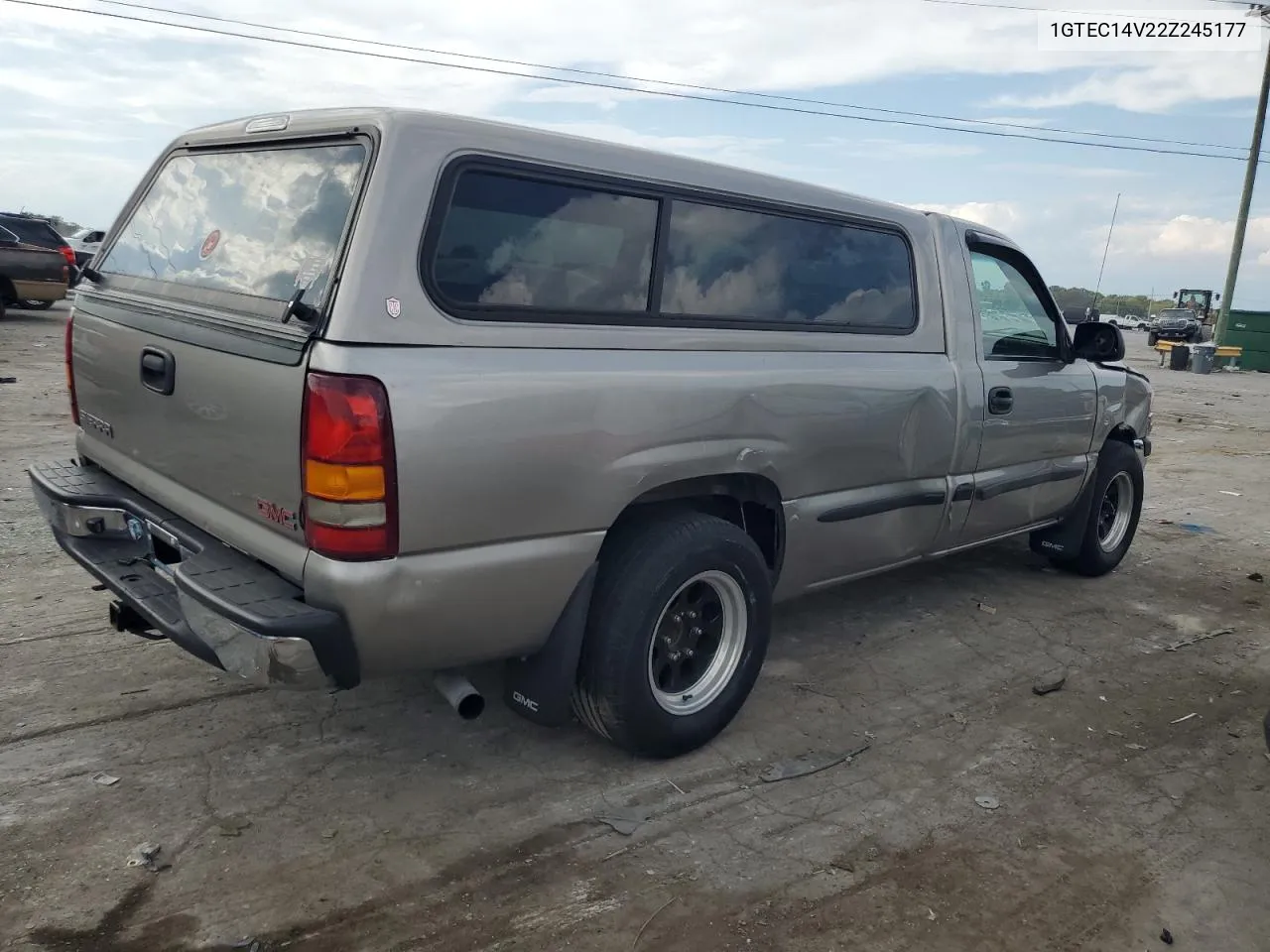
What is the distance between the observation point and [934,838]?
10.1 feet

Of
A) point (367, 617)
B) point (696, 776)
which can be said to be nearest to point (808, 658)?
point (696, 776)

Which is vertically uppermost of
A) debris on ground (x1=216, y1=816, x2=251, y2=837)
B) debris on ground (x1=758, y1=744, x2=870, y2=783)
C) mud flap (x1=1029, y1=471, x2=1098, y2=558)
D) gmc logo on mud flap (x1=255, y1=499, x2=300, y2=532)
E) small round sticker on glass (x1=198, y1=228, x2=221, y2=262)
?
small round sticker on glass (x1=198, y1=228, x2=221, y2=262)

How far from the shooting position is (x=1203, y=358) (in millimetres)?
25375

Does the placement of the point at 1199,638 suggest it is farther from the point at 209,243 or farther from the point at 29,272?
the point at 29,272

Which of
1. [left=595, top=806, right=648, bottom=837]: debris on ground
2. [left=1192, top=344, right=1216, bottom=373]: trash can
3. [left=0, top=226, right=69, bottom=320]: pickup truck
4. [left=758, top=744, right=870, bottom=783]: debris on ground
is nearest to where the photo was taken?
[left=595, top=806, right=648, bottom=837]: debris on ground

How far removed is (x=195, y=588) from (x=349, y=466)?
0.62 m

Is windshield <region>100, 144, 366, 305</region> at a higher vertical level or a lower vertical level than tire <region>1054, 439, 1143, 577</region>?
higher

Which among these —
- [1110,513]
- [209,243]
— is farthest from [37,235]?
[1110,513]

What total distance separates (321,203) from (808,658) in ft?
9.43

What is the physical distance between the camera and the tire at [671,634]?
3135mm

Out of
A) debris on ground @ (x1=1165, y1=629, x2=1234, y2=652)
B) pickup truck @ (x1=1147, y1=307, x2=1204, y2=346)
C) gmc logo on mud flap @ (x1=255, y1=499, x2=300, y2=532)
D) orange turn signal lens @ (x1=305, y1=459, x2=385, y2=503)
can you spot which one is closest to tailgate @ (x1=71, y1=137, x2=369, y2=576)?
gmc logo on mud flap @ (x1=255, y1=499, x2=300, y2=532)

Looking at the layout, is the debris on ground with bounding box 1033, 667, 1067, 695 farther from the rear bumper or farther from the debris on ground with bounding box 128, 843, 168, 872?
the debris on ground with bounding box 128, 843, 168, 872

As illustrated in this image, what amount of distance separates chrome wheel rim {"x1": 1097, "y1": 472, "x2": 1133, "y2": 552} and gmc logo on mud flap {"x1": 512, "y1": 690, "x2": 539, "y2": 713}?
4.26 metres

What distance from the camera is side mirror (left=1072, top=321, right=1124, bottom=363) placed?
518cm
